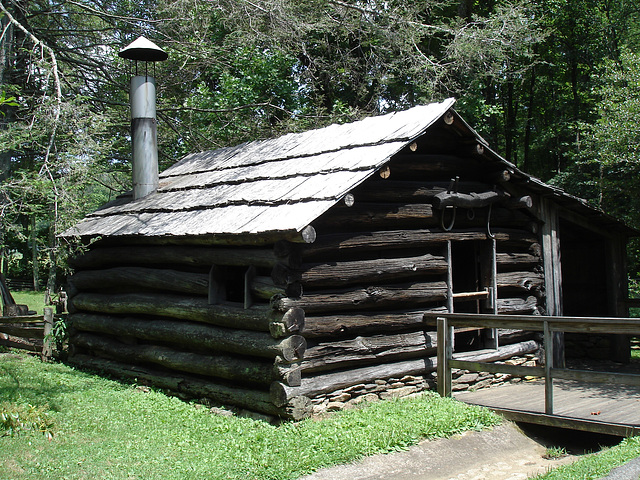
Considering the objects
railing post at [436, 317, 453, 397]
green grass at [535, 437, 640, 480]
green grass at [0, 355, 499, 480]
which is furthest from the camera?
railing post at [436, 317, 453, 397]

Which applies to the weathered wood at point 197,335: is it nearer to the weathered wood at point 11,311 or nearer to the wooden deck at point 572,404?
the wooden deck at point 572,404

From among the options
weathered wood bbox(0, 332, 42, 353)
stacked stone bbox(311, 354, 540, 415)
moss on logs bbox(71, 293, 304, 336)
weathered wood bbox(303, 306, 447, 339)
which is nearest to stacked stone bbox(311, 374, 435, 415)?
stacked stone bbox(311, 354, 540, 415)

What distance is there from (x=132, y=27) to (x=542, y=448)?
40.5 ft

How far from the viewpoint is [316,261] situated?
797 centimetres

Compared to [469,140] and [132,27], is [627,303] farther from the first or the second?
[132,27]

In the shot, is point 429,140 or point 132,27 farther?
point 132,27

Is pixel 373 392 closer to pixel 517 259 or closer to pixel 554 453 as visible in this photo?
pixel 554 453

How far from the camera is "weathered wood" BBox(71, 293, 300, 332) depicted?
786 cm

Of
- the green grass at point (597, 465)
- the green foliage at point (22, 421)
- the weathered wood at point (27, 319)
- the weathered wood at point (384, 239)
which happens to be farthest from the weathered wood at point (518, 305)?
the weathered wood at point (27, 319)

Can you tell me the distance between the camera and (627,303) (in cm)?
1224

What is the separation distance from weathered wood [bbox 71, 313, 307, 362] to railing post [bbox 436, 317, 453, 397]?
199 centimetres

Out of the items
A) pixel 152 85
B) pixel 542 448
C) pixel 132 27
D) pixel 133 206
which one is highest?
pixel 132 27

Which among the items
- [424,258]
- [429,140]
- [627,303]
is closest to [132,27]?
[429,140]

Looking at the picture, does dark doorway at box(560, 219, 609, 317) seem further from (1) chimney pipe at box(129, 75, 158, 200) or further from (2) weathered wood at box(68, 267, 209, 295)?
(1) chimney pipe at box(129, 75, 158, 200)
